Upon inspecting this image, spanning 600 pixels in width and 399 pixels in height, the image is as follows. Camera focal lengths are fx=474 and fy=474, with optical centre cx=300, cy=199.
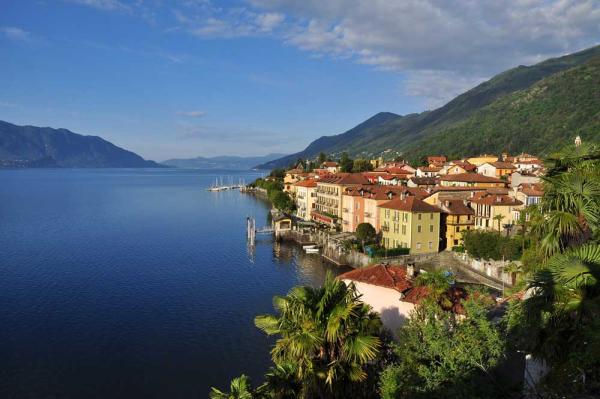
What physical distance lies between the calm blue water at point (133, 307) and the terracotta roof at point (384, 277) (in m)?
9.94

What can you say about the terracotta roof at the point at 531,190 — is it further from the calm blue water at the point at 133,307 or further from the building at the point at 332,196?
the building at the point at 332,196

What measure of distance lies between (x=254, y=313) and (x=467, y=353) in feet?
117

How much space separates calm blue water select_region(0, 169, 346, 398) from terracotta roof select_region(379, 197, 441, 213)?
45.9ft

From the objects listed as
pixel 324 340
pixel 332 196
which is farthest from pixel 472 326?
pixel 332 196

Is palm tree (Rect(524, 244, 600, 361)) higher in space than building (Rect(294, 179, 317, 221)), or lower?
higher

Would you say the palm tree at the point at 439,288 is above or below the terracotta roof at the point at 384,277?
above

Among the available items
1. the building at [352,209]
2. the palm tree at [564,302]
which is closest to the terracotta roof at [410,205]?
the building at [352,209]

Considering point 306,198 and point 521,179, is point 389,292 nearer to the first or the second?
point 521,179

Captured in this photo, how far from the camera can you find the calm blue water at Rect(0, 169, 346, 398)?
1347 inches

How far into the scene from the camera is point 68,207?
146 metres

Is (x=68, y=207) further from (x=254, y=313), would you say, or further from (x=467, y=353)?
(x=467, y=353)

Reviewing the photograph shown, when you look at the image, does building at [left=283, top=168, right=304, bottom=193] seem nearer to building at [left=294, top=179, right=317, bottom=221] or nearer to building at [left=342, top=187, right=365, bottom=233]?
building at [left=294, top=179, right=317, bottom=221]

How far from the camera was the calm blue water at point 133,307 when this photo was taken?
3422 cm

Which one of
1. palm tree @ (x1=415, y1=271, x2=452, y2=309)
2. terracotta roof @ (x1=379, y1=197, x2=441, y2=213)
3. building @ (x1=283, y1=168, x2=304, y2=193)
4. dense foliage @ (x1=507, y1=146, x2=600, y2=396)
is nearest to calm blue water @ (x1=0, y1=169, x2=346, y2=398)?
terracotta roof @ (x1=379, y1=197, x2=441, y2=213)
